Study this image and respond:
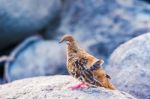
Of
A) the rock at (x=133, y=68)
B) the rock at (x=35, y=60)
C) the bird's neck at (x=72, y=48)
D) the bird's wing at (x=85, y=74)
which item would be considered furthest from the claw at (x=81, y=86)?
the rock at (x=35, y=60)

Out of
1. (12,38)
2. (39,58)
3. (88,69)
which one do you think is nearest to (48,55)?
(39,58)

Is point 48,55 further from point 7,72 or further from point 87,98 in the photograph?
point 87,98

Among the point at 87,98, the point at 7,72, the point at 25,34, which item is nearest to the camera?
the point at 87,98

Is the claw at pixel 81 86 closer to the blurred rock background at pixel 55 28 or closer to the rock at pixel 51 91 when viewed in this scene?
the rock at pixel 51 91

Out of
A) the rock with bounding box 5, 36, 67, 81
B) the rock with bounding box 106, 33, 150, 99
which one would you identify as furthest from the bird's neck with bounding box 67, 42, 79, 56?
the rock with bounding box 5, 36, 67, 81

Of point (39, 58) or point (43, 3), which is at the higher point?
point (43, 3)

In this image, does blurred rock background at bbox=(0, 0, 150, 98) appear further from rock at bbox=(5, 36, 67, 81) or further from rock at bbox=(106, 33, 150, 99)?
rock at bbox=(106, 33, 150, 99)
